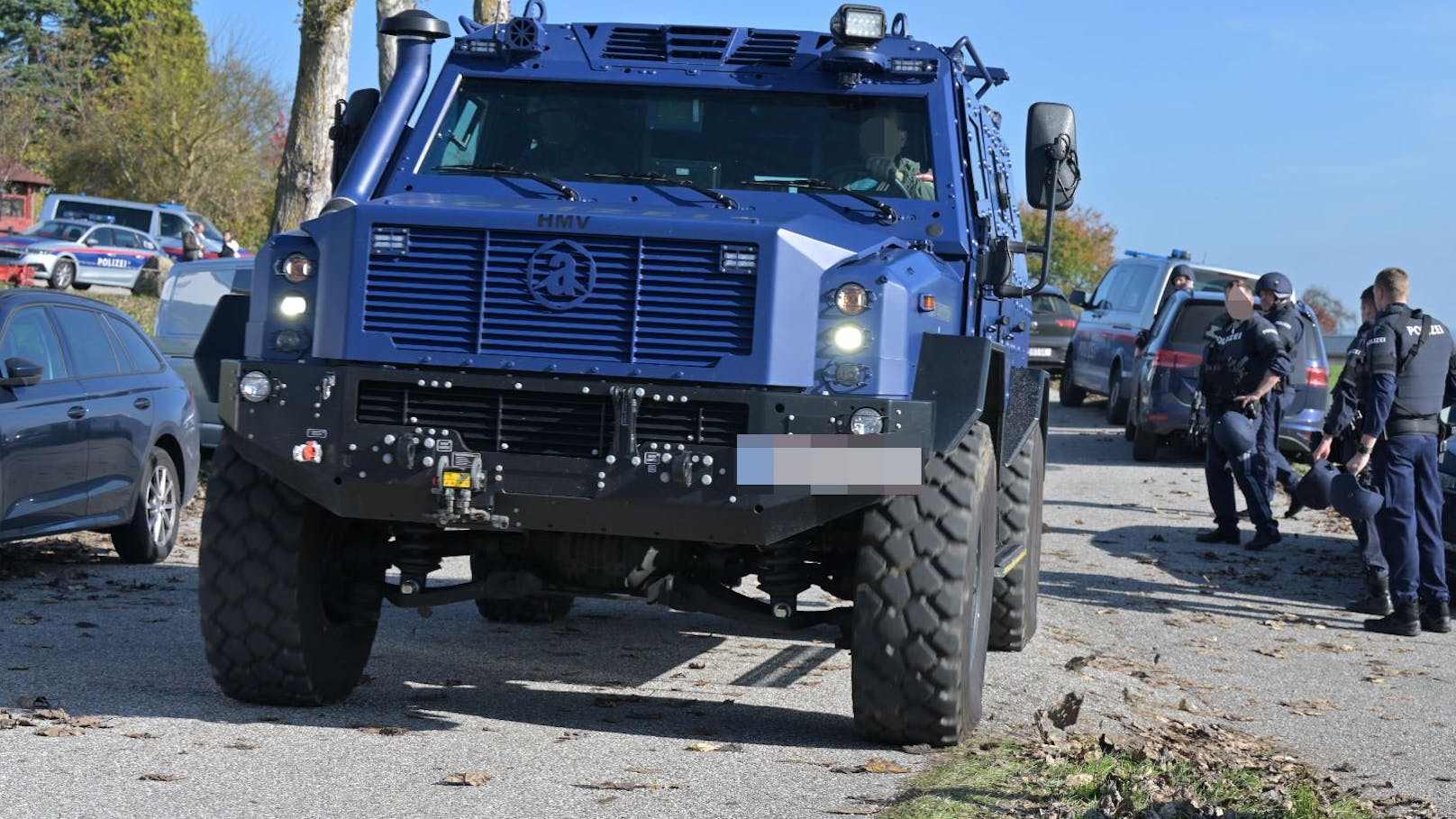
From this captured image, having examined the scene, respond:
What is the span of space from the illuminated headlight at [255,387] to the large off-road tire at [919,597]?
2058 mm

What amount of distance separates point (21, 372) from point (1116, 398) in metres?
15.8

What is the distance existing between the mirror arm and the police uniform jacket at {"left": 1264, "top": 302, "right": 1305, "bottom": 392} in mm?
6084

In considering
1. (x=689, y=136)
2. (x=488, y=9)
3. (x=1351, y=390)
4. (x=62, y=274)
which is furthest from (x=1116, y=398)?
(x=62, y=274)

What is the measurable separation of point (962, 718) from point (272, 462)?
2.52 metres

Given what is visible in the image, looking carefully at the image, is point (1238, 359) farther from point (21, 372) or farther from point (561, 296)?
point (561, 296)

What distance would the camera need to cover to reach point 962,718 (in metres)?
6.80

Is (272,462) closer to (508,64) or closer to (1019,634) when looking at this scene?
(508,64)

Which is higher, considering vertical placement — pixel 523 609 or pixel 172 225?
pixel 172 225

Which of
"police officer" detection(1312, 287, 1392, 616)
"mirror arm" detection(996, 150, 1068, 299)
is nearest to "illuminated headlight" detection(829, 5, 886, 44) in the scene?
"mirror arm" detection(996, 150, 1068, 299)

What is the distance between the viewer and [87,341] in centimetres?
1106

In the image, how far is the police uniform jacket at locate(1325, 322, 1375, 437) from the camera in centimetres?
1120

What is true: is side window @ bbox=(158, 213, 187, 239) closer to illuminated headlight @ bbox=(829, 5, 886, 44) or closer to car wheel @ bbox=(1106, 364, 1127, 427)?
car wheel @ bbox=(1106, 364, 1127, 427)

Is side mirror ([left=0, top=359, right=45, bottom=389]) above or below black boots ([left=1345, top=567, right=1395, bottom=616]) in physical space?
above

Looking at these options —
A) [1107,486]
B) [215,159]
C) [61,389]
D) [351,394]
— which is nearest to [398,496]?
[351,394]
